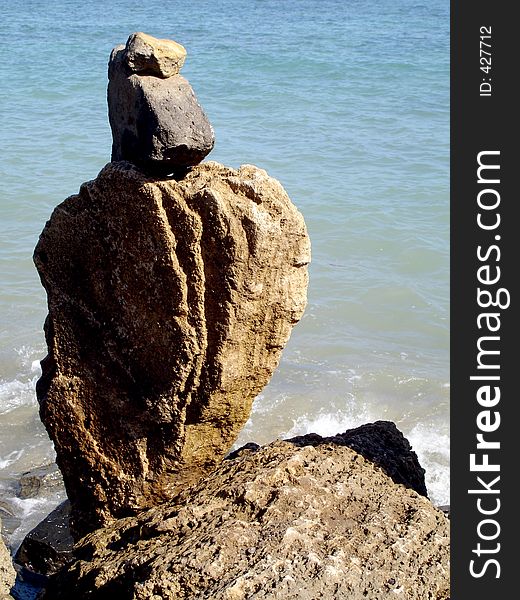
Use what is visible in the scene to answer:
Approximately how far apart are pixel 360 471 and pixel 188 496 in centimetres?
73

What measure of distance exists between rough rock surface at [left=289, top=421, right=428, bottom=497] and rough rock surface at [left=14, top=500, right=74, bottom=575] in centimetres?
153

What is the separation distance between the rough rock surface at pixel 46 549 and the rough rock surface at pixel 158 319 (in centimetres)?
68

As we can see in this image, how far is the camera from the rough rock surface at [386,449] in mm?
4234

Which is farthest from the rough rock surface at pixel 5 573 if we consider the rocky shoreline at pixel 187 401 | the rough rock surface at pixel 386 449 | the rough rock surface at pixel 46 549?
the rough rock surface at pixel 386 449

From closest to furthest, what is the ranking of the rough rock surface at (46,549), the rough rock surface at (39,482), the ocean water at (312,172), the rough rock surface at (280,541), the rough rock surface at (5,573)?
the rough rock surface at (280,541) → the rough rock surface at (5,573) → the rough rock surface at (46,549) → the rough rock surface at (39,482) → the ocean water at (312,172)

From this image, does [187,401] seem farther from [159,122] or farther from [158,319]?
[159,122]

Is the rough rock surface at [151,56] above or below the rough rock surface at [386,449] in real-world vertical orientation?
above

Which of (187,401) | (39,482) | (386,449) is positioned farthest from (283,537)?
(39,482)

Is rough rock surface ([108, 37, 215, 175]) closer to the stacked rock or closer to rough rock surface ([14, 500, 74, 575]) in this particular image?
the stacked rock

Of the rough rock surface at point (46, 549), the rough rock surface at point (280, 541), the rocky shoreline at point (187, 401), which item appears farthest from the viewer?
the rough rock surface at point (46, 549)

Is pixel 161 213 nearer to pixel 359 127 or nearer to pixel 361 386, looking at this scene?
pixel 361 386

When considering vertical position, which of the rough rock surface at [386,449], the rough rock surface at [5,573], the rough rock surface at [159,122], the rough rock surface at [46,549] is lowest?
the rough rock surface at [46,549]

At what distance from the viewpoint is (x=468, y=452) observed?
3.77 m

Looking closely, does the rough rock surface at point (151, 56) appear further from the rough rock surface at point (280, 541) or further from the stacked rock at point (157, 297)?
the rough rock surface at point (280, 541)
